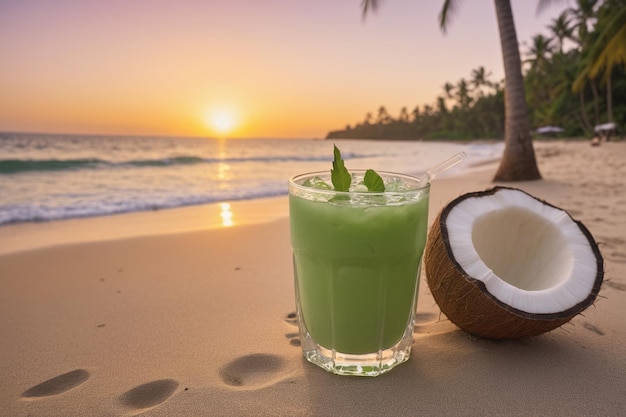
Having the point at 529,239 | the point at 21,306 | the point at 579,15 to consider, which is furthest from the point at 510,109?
the point at 579,15

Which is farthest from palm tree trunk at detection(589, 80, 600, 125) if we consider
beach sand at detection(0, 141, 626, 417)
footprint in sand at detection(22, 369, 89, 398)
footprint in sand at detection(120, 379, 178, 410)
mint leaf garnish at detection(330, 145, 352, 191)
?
footprint in sand at detection(22, 369, 89, 398)

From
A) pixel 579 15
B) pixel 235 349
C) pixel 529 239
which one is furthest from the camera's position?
pixel 579 15

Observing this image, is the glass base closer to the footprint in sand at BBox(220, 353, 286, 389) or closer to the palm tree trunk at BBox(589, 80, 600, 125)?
the footprint in sand at BBox(220, 353, 286, 389)

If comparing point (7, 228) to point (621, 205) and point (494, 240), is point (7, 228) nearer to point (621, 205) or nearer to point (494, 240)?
point (494, 240)

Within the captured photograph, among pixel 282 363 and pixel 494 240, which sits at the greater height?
pixel 494 240

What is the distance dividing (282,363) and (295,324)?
14.2 inches

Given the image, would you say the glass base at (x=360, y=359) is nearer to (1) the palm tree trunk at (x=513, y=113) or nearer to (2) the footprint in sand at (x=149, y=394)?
(2) the footprint in sand at (x=149, y=394)

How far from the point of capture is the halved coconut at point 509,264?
1438 mm

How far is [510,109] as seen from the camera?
Answer: 7.36 m

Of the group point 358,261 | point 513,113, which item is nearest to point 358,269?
point 358,261

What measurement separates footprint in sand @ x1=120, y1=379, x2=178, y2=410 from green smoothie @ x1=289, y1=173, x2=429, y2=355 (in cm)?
52

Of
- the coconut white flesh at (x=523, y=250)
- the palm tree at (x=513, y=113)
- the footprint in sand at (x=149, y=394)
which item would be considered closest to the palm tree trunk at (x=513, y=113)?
the palm tree at (x=513, y=113)

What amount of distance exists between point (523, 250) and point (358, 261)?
0.86m

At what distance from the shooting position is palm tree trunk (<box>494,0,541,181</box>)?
698 centimetres
